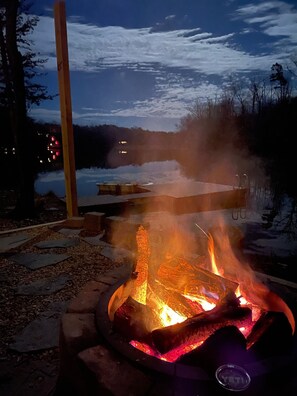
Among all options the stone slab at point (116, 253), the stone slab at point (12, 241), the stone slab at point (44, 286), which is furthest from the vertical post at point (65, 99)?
the stone slab at point (44, 286)

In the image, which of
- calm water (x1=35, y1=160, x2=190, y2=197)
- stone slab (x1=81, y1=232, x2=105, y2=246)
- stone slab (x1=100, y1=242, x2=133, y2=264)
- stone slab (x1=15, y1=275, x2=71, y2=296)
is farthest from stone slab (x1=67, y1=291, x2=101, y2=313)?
calm water (x1=35, y1=160, x2=190, y2=197)

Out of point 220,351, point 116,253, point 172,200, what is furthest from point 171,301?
point 172,200

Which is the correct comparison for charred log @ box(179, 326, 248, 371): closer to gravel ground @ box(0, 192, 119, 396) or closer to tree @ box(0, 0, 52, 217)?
gravel ground @ box(0, 192, 119, 396)

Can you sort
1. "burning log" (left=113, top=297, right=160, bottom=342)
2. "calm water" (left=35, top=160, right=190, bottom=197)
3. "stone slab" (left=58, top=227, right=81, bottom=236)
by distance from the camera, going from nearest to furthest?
1. "burning log" (left=113, top=297, right=160, bottom=342)
2. "stone slab" (left=58, top=227, right=81, bottom=236)
3. "calm water" (left=35, top=160, right=190, bottom=197)

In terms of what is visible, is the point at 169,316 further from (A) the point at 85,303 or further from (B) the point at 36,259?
(B) the point at 36,259

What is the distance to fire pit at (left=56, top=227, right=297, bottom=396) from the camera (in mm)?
1643

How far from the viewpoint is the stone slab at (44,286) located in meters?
3.80

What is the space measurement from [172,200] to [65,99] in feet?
16.4

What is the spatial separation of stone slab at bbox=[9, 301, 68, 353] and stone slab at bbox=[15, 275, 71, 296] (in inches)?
18.0

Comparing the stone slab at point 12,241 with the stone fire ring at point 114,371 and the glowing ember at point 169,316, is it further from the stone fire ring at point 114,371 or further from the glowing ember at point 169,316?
the glowing ember at point 169,316

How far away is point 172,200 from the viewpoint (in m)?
10.1

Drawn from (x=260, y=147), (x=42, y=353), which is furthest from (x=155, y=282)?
(x=260, y=147)

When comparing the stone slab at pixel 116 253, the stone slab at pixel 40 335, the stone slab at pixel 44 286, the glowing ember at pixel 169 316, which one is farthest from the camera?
the stone slab at pixel 116 253

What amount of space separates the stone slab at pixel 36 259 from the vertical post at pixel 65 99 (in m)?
1.98
